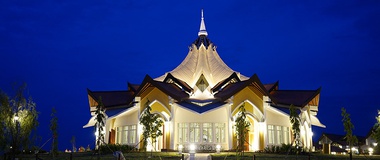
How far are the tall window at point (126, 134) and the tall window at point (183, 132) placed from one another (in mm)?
4176

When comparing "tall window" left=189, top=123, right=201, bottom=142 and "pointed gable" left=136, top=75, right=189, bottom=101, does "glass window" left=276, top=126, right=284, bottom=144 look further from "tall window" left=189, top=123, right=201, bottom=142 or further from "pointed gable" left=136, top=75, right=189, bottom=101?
"pointed gable" left=136, top=75, right=189, bottom=101

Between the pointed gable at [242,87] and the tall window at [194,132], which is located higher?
the pointed gable at [242,87]

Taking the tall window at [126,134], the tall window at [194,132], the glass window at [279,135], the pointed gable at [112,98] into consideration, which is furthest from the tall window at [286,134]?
the pointed gable at [112,98]

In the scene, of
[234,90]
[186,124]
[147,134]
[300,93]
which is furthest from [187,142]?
[300,93]

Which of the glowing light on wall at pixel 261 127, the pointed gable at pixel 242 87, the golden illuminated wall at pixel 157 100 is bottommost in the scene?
the glowing light on wall at pixel 261 127

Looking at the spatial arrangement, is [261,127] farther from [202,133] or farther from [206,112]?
[206,112]

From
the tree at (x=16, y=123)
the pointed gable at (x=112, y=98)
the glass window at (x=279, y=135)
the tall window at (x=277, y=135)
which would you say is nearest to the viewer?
the tree at (x=16, y=123)

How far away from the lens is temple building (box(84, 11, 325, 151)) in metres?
34.1

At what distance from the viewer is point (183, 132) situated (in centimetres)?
3475

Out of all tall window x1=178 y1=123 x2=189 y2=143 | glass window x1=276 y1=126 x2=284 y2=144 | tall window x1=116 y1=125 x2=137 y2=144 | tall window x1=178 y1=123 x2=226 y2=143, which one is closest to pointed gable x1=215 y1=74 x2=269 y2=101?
tall window x1=178 y1=123 x2=226 y2=143

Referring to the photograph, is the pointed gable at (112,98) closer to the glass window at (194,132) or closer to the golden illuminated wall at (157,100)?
the golden illuminated wall at (157,100)

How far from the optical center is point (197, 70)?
41500mm

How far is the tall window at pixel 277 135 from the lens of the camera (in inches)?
1388

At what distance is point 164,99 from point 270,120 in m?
10.1
